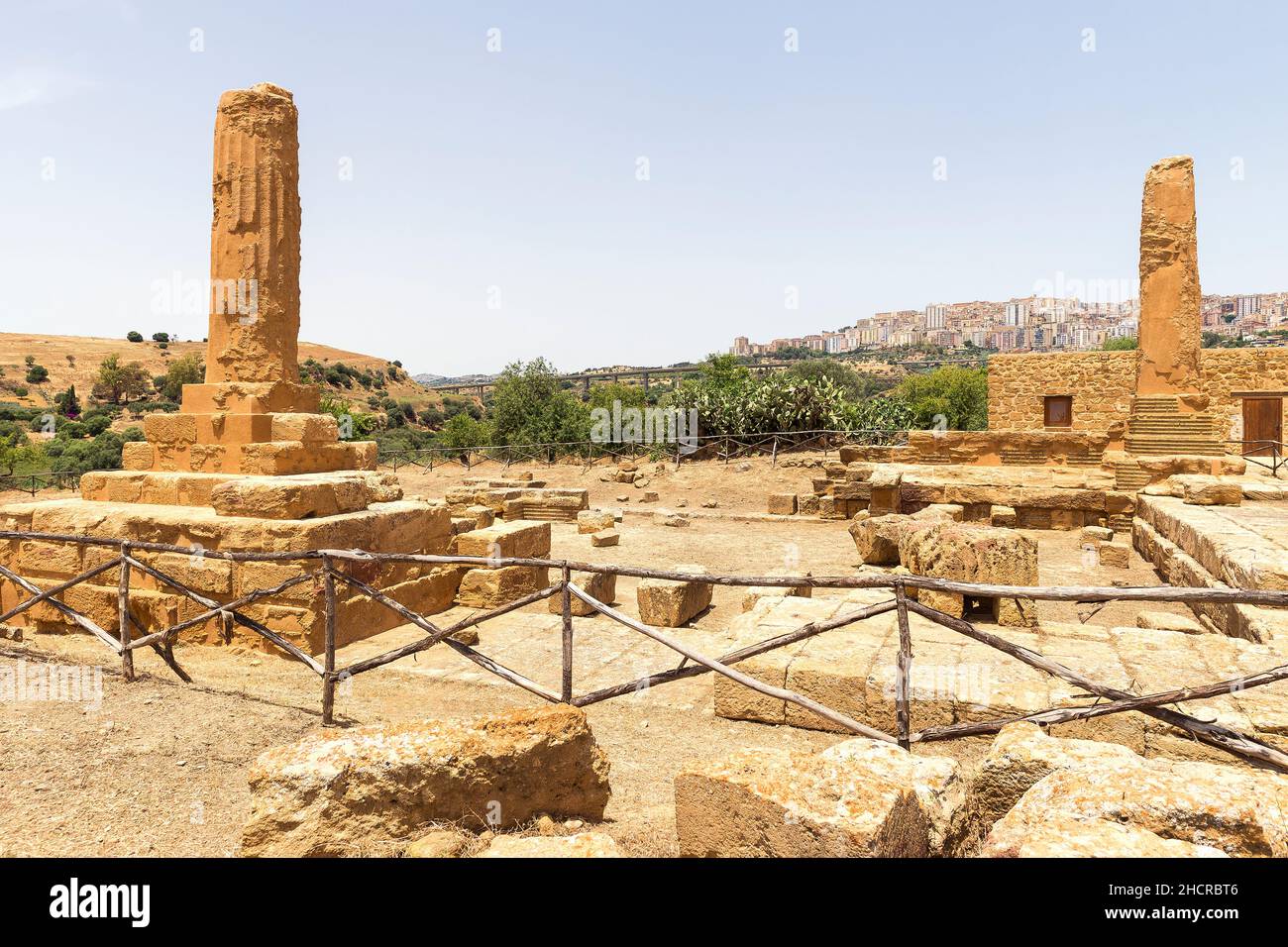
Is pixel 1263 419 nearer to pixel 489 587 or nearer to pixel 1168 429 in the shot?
pixel 1168 429

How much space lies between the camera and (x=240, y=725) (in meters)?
4.21

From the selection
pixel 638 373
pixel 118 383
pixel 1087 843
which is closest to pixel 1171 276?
pixel 1087 843

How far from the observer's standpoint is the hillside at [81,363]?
50.0 m

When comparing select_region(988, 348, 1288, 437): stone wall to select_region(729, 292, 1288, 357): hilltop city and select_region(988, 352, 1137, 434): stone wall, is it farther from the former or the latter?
select_region(729, 292, 1288, 357): hilltop city

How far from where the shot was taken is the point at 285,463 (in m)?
6.72

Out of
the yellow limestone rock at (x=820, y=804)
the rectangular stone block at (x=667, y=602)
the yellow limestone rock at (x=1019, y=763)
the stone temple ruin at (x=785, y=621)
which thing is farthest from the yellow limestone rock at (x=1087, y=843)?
the rectangular stone block at (x=667, y=602)

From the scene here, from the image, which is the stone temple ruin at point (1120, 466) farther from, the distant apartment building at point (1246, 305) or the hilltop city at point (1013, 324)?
the distant apartment building at point (1246, 305)

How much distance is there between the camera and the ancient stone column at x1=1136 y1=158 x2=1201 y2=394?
13469 mm

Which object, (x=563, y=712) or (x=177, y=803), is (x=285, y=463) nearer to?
(x=177, y=803)

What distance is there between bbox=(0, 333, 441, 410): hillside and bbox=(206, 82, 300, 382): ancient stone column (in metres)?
51.0

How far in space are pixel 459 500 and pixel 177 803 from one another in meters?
11.7

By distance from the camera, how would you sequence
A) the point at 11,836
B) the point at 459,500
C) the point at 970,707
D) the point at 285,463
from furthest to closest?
1. the point at 459,500
2. the point at 285,463
3. the point at 970,707
4. the point at 11,836

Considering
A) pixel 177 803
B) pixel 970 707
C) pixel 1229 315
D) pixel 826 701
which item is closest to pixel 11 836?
pixel 177 803
